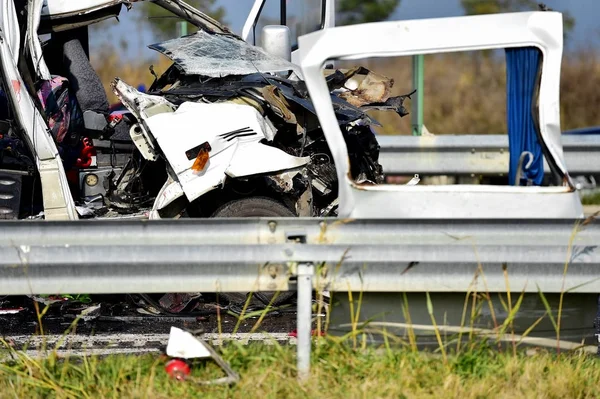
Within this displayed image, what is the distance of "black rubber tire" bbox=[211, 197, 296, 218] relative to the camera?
6.02m

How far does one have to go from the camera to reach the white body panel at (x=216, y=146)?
5.76m

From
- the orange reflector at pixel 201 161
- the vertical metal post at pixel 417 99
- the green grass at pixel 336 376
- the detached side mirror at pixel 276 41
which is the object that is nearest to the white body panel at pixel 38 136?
the orange reflector at pixel 201 161

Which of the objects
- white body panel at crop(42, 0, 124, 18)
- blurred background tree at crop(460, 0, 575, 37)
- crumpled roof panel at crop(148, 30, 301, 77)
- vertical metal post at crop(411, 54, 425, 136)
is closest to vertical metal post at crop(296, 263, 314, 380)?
crumpled roof panel at crop(148, 30, 301, 77)

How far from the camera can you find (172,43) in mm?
6766

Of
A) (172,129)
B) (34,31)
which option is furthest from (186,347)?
(34,31)

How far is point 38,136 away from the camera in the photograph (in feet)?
19.3

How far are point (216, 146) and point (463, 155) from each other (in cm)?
383

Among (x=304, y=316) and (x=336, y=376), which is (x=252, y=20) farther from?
(x=336, y=376)

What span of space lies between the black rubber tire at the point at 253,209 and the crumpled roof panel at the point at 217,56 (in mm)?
908

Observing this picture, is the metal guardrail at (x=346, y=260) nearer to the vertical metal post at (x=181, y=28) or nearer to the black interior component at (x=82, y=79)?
the black interior component at (x=82, y=79)

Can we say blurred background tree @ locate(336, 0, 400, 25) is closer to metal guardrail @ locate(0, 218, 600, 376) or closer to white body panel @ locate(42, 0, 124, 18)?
white body panel @ locate(42, 0, 124, 18)

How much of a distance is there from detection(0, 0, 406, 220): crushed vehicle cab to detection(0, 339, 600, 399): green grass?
5.93 ft

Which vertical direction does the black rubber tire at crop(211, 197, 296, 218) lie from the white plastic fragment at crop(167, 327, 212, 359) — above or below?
A: below

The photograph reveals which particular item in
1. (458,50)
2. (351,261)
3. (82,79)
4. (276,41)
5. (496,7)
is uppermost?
(458,50)
